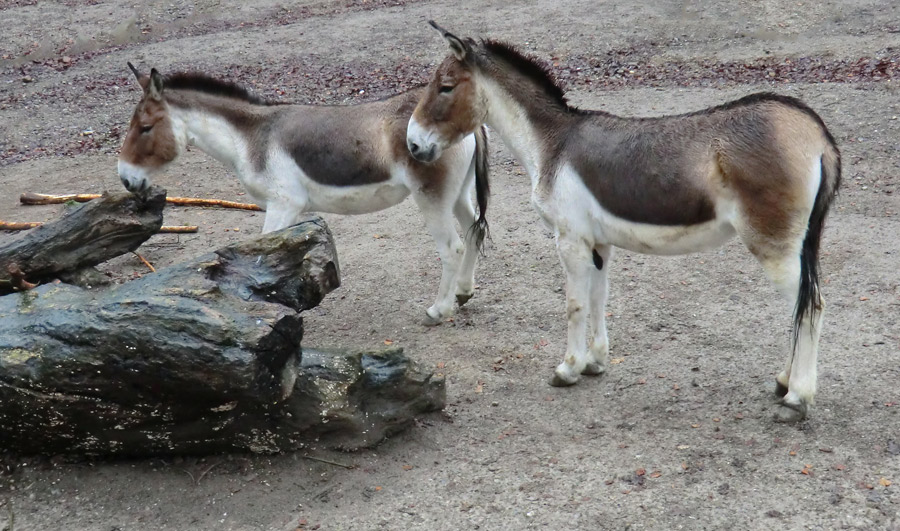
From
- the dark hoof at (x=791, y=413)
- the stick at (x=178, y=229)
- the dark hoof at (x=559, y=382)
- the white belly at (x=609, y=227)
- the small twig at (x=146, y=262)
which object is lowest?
the stick at (x=178, y=229)

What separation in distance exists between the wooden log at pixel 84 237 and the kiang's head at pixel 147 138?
0.91 meters

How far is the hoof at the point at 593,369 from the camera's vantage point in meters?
5.86

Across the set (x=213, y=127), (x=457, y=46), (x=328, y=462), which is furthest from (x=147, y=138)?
(x=328, y=462)

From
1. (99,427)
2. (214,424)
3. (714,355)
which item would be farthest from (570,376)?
(99,427)

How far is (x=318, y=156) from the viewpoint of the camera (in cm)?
661

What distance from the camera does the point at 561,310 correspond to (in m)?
7.01

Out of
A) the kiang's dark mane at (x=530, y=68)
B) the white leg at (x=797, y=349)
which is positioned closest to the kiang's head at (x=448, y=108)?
the kiang's dark mane at (x=530, y=68)

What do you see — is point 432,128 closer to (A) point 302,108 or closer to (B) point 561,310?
(A) point 302,108

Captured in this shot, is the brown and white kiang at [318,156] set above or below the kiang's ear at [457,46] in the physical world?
below

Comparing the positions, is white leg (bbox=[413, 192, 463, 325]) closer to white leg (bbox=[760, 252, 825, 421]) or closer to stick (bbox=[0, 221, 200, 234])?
white leg (bbox=[760, 252, 825, 421])

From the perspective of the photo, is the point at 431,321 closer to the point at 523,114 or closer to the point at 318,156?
the point at 318,156

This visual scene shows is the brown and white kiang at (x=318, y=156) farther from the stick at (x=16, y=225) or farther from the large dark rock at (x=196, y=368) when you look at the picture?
the stick at (x=16, y=225)

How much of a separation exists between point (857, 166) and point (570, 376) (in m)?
5.33

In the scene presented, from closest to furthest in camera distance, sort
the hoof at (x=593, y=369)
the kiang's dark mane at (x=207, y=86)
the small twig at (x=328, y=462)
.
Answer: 1. the small twig at (x=328, y=462)
2. the hoof at (x=593, y=369)
3. the kiang's dark mane at (x=207, y=86)
